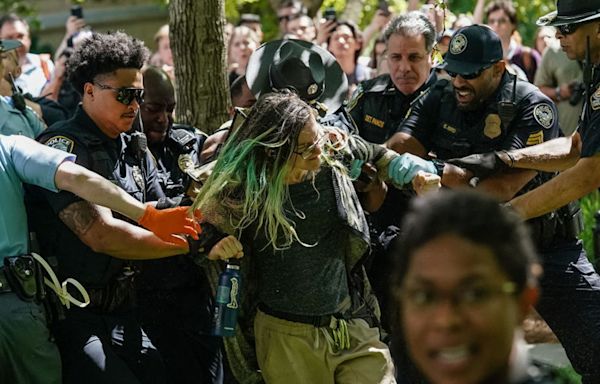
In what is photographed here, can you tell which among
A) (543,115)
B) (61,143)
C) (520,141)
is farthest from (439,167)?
(61,143)

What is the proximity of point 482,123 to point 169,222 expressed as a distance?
1812mm

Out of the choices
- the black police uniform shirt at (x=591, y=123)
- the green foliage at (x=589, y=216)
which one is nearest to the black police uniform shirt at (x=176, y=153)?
the black police uniform shirt at (x=591, y=123)

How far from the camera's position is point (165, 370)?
5.42 m

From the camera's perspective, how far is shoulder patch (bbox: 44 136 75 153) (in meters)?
4.79

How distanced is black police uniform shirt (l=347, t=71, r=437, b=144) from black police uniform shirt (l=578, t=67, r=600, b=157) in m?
1.28

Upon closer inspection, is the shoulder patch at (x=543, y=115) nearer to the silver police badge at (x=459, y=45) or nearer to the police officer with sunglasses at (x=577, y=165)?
the police officer with sunglasses at (x=577, y=165)

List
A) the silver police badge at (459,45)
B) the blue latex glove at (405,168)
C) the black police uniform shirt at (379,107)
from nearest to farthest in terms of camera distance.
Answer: the blue latex glove at (405,168)
the silver police badge at (459,45)
the black police uniform shirt at (379,107)

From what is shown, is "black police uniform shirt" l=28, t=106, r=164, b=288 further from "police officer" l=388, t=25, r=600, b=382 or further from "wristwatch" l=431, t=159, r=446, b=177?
"police officer" l=388, t=25, r=600, b=382

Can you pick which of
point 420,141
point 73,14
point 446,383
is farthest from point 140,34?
point 446,383

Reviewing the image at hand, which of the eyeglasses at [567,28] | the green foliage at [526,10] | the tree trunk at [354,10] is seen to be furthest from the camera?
the green foliage at [526,10]

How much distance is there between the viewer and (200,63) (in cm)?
673

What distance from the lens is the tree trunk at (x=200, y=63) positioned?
22.0 ft

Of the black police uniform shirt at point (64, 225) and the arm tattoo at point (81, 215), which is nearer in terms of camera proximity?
the arm tattoo at point (81, 215)

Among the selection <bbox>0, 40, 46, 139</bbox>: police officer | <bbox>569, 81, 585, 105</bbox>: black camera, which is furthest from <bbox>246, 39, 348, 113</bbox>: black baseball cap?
<bbox>569, 81, 585, 105</bbox>: black camera
